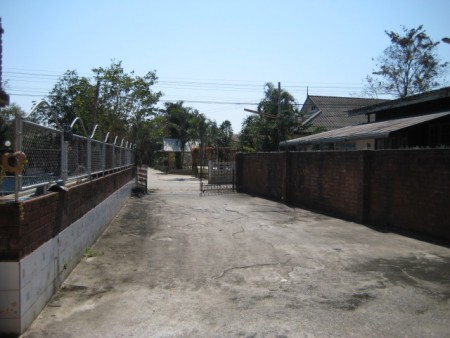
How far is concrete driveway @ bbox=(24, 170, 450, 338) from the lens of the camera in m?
4.46

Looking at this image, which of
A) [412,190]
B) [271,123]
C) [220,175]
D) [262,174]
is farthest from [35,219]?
[271,123]

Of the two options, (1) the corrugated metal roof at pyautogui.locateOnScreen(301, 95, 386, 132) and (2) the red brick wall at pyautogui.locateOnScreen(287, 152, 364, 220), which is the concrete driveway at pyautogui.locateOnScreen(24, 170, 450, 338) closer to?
(2) the red brick wall at pyautogui.locateOnScreen(287, 152, 364, 220)

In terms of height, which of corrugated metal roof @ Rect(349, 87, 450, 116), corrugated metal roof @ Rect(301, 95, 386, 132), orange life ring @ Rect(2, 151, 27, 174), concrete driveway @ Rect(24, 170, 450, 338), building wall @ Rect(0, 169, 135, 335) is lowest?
concrete driveway @ Rect(24, 170, 450, 338)

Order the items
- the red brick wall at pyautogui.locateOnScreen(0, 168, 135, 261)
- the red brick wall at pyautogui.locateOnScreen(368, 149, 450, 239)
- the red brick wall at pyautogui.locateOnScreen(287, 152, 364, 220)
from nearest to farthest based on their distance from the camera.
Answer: the red brick wall at pyautogui.locateOnScreen(0, 168, 135, 261), the red brick wall at pyautogui.locateOnScreen(368, 149, 450, 239), the red brick wall at pyautogui.locateOnScreen(287, 152, 364, 220)

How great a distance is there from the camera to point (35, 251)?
457 cm

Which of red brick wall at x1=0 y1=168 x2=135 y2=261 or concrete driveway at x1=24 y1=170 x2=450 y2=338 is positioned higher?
red brick wall at x1=0 y1=168 x2=135 y2=261

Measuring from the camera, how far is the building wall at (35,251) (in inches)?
160

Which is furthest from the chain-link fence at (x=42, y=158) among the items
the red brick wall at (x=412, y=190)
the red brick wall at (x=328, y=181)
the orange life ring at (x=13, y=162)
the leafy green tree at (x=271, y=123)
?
the leafy green tree at (x=271, y=123)

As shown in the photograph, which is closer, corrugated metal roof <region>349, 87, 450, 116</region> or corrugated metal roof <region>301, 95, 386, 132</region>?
corrugated metal roof <region>349, 87, 450, 116</region>

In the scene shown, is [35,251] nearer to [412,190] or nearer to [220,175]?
[412,190]

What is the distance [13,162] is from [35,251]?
1.04 m

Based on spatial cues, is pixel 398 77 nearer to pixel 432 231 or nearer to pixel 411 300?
pixel 432 231

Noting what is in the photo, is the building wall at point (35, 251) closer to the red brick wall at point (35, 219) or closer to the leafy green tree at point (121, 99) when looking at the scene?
the red brick wall at point (35, 219)

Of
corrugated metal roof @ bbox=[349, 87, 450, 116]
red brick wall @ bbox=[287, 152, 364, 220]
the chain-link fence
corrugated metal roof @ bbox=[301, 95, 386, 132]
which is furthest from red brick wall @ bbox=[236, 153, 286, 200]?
the chain-link fence
